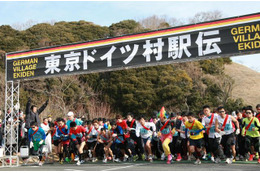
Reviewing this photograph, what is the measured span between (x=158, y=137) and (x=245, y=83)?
41286mm

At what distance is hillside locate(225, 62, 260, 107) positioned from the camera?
149 ft

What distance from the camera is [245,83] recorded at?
2023 inches

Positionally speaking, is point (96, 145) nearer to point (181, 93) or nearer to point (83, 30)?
point (181, 93)

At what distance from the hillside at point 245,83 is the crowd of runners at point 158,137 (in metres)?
32.4

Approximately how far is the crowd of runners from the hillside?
32.4 metres

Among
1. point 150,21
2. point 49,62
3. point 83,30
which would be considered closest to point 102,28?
point 83,30

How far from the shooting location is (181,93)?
3356 cm

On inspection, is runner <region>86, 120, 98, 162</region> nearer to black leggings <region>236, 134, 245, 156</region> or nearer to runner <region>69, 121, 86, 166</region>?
runner <region>69, 121, 86, 166</region>

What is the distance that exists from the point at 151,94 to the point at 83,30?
51.2ft

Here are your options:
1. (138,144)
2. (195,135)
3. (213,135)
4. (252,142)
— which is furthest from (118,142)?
(252,142)

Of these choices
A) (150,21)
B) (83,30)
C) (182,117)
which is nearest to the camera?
(182,117)

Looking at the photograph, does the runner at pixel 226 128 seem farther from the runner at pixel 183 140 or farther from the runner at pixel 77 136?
the runner at pixel 77 136

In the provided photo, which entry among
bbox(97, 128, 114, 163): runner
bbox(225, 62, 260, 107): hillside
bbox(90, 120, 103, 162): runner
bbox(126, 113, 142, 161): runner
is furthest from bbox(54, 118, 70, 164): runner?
bbox(225, 62, 260, 107): hillside

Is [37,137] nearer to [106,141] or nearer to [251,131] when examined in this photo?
[106,141]
